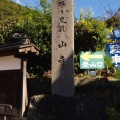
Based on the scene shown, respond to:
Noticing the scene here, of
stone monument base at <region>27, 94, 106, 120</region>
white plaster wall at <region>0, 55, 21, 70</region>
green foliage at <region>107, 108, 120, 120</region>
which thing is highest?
white plaster wall at <region>0, 55, 21, 70</region>

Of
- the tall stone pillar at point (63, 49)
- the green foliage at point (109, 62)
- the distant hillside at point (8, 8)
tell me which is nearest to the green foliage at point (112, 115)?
the tall stone pillar at point (63, 49)

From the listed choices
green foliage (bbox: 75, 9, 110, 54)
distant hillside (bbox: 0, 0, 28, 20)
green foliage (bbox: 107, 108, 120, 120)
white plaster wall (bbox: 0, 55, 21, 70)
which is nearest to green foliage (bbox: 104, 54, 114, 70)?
green foliage (bbox: 75, 9, 110, 54)

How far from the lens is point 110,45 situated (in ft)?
45.5

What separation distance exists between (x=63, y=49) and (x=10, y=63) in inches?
80.7

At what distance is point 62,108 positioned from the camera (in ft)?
25.0

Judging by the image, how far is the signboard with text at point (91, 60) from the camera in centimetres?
1077

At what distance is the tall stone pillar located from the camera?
849 cm

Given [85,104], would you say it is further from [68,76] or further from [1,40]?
[1,40]

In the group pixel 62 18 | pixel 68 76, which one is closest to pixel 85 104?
pixel 68 76

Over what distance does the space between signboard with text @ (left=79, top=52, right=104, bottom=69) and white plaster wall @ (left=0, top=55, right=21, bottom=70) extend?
2769mm

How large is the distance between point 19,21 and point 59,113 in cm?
576

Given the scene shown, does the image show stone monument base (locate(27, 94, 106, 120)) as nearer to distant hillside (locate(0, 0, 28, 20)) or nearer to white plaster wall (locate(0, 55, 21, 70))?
white plaster wall (locate(0, 55, 21, 70))

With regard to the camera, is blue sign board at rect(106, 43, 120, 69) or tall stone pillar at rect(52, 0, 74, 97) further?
blue sign board at rect(106, 43, 120, 69)

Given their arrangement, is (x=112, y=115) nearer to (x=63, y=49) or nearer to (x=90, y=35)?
(x=63, y=49)
